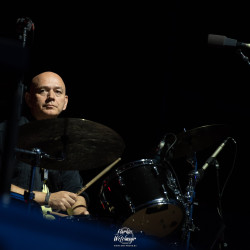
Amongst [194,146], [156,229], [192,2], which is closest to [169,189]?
[156,229]

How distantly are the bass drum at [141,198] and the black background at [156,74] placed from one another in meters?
1.09

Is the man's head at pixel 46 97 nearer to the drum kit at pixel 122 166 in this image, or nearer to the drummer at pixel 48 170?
the drummer at pixel 48 170

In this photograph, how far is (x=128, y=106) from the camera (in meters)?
3.97

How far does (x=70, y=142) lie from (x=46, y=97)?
86 cm

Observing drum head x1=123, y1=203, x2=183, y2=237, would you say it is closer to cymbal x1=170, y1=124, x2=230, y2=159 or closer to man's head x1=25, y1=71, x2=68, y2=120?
cymbal x1=170, y1=124, x2=230, y2=159

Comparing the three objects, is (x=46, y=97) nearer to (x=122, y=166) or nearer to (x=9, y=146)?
(x=122, y=166)

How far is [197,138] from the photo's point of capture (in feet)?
9.87

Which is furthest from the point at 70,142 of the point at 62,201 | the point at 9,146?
the point at 9,146

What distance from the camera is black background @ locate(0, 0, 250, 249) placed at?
12.3 feet

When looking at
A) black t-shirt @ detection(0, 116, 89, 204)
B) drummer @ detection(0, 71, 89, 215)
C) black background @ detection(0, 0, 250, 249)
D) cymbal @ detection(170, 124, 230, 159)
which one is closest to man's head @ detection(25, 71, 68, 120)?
drummer @ detection(0, 71, 89, 215)

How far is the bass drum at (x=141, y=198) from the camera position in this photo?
254 centimetres

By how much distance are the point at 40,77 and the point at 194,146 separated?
1301 millimetres

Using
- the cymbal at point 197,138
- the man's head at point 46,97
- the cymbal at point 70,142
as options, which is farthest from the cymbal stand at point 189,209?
the man's head at point 46,97

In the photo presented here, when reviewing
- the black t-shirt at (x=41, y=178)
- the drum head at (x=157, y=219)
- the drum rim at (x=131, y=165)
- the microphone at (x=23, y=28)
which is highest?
the microphone at (x=23, y=28)
